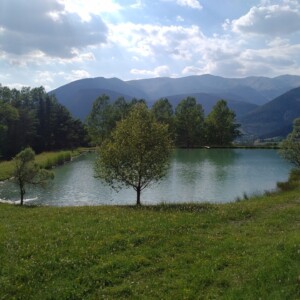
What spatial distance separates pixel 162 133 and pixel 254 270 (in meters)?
22.6

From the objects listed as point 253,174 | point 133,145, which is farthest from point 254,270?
point 253,174

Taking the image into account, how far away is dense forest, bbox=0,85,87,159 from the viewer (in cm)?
11481

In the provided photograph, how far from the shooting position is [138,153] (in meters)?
33.1

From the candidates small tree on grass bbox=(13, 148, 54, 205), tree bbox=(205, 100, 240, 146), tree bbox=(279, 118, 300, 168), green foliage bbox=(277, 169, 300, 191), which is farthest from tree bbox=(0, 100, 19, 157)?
green foliage bbox=(277, 169, 300, 191)

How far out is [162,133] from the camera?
1337 inches

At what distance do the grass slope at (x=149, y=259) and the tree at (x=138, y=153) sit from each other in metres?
13.3

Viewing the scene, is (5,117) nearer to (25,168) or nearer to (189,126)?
(189,126)

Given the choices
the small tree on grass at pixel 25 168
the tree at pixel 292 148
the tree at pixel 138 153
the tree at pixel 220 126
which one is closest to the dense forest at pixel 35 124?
the tree at pixel 220 126

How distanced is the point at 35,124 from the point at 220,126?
7211 cm

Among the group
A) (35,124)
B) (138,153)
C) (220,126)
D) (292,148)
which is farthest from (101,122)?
(138,153)

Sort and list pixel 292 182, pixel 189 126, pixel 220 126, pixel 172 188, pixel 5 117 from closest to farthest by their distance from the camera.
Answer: pixel 292 182
pixel 172 188
pixel 5 117
pixel 189 126
pixel 220 126

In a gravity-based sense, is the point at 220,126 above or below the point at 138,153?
above

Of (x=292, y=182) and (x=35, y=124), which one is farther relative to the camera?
(x=35, y=124)

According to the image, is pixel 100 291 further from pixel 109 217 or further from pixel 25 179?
pixel 25 179
